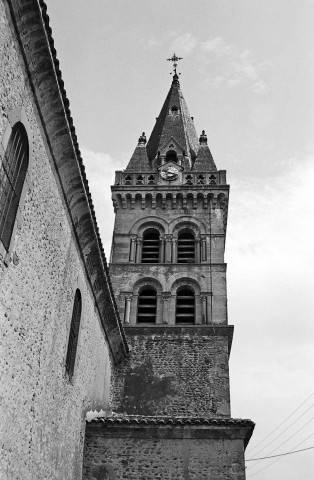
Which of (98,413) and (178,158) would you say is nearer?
(98,413)

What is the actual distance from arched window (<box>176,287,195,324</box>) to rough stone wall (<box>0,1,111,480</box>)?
7.26 m

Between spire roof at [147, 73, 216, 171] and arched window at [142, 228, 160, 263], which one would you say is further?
spire roof at [147, 73, 216, 171]

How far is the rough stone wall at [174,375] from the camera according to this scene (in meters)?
15.7

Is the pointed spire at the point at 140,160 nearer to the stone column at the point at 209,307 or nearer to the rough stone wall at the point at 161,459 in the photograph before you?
the stone column at the point at 209,307

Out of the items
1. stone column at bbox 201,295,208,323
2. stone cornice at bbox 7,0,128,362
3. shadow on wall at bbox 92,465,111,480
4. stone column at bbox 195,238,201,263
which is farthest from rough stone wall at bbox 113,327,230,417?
stone cornice at bbox 7,0,128,362

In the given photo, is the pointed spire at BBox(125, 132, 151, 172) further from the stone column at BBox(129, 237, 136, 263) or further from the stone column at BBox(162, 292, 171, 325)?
the stone column at BBox(162, 292, 171, 325)

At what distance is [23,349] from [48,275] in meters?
1.54

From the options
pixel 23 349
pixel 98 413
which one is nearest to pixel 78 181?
pixel 23 349

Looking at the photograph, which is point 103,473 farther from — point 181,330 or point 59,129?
point 59,129

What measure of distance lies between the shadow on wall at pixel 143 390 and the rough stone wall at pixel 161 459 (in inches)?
123

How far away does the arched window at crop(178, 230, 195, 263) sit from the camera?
19861mm

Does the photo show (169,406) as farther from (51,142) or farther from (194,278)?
(51,142)

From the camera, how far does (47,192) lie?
874 cm

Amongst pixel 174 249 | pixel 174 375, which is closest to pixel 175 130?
pixel 174 249
